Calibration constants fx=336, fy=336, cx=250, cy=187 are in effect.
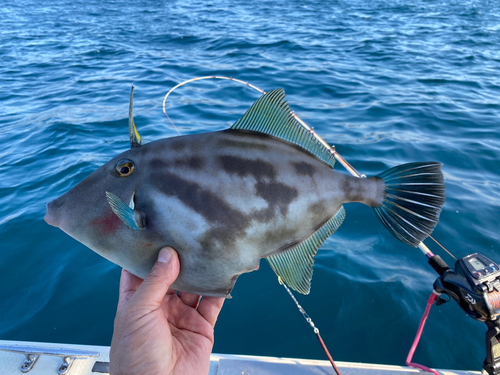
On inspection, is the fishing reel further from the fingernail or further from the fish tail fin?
the fingernail

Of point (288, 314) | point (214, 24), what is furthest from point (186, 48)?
point (288, 314)

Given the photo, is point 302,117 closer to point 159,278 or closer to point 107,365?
point 107,365

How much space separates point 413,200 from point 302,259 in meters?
0.68

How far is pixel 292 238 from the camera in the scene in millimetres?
1820

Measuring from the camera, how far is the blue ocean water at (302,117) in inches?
132

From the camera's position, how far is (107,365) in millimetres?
2590

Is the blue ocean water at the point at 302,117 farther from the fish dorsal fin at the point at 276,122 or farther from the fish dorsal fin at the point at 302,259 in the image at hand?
the fish dorsal fin at the point at 276,122

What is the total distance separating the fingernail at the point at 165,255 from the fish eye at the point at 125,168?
1.42ft

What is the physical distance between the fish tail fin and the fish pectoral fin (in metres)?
1.30

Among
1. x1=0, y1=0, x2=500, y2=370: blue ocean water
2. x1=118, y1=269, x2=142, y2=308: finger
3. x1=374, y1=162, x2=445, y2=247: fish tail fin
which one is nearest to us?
x1=374, y1=162, x2=445, y2=247: fish tail fin

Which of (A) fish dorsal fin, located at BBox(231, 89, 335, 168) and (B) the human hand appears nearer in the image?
(B) the human hand

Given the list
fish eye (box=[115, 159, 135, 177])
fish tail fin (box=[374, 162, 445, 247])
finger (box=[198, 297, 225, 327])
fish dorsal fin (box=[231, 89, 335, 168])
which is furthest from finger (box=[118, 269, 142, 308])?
fish tail fin (box=[374, 162, 445, 247])

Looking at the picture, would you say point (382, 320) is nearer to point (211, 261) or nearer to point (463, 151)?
point (211, 261)

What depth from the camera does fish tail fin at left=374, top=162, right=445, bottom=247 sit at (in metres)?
1.77
